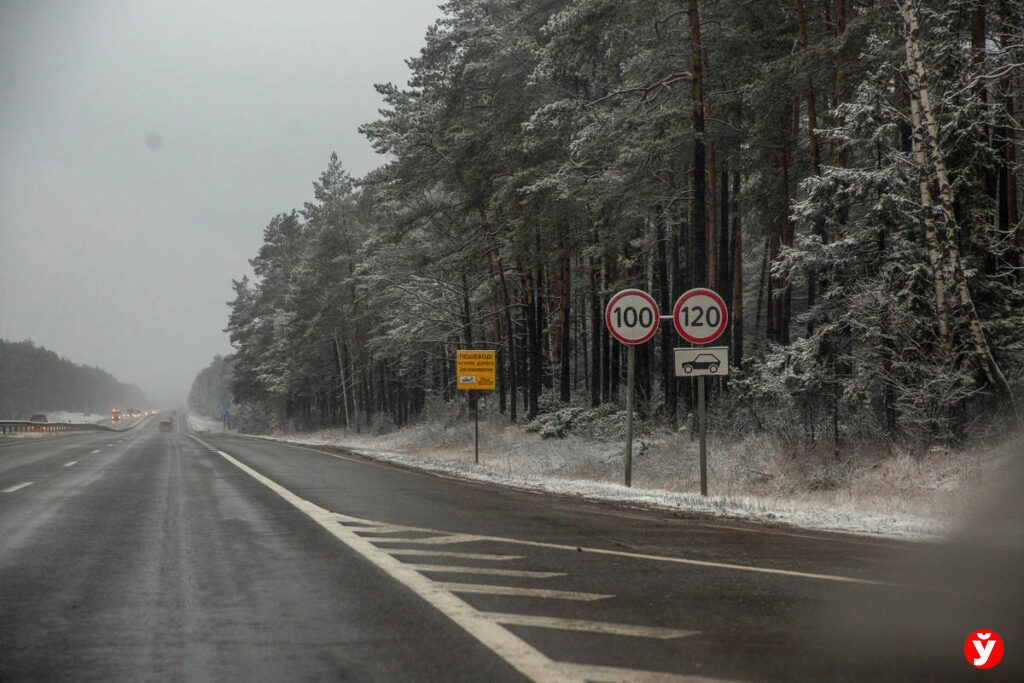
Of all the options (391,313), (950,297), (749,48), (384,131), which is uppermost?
(384,131)

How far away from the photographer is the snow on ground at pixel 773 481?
30.7 feet

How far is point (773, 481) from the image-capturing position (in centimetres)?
1312

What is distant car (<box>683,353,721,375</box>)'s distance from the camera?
11.7 metres

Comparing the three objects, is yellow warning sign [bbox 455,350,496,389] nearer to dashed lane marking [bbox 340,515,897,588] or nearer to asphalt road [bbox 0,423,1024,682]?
asphalt road [bbox 0,423,1024,682]

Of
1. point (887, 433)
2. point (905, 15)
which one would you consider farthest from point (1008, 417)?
point (905, 15)

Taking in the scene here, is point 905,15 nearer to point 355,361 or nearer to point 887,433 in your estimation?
point 887,433

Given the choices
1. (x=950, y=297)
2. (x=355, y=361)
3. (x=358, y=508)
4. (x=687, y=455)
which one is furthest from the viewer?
(x=355, y=361)

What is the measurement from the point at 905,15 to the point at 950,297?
189 inches

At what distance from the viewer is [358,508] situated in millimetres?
10133

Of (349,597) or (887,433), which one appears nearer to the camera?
(349,597)

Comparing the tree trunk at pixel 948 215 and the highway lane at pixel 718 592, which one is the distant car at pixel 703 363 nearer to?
the highway lane at pixel 718 592

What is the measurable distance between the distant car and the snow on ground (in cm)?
188

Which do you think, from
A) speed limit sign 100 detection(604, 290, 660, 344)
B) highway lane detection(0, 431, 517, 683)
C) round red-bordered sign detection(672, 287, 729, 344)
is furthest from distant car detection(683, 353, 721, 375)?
highway lane detection(0, 431, 517, 683)

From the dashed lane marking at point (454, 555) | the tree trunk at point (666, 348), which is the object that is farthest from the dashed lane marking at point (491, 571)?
the tree trunk at point (666, 348)
